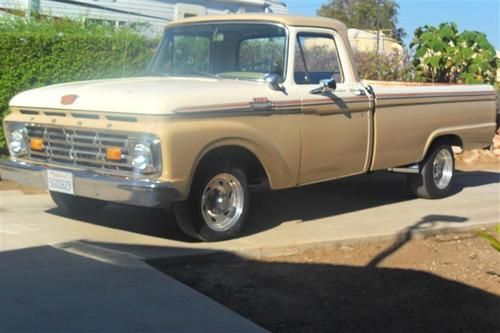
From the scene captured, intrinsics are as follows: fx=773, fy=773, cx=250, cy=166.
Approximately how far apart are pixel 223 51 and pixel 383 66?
9155 millimetres

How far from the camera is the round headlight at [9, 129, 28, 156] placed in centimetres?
739

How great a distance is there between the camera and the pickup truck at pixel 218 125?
21.2 ft

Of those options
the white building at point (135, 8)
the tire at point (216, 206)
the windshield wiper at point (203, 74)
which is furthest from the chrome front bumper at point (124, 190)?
the white building at point (135, 8)

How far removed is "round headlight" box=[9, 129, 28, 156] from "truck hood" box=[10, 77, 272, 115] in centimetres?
27

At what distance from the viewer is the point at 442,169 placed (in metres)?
10.2

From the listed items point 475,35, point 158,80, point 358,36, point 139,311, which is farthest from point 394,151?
point 358,36

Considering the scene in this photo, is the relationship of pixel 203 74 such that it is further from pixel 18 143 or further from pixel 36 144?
pixel 18 143

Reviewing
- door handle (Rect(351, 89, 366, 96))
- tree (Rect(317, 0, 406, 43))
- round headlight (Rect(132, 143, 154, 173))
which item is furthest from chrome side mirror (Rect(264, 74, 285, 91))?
tree (Rect(317, 0, 406, 43))

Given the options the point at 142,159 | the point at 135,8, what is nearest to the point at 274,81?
the point at 142,159

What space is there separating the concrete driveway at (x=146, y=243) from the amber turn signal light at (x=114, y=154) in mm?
776

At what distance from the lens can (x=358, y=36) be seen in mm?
22594

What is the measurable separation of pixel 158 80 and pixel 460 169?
25.0 feet

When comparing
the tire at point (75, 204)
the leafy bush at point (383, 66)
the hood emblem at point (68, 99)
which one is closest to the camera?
the hood emblem at point (68, 99)

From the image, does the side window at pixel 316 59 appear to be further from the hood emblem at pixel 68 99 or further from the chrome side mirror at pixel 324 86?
the hood emblem at pixel 68 99
